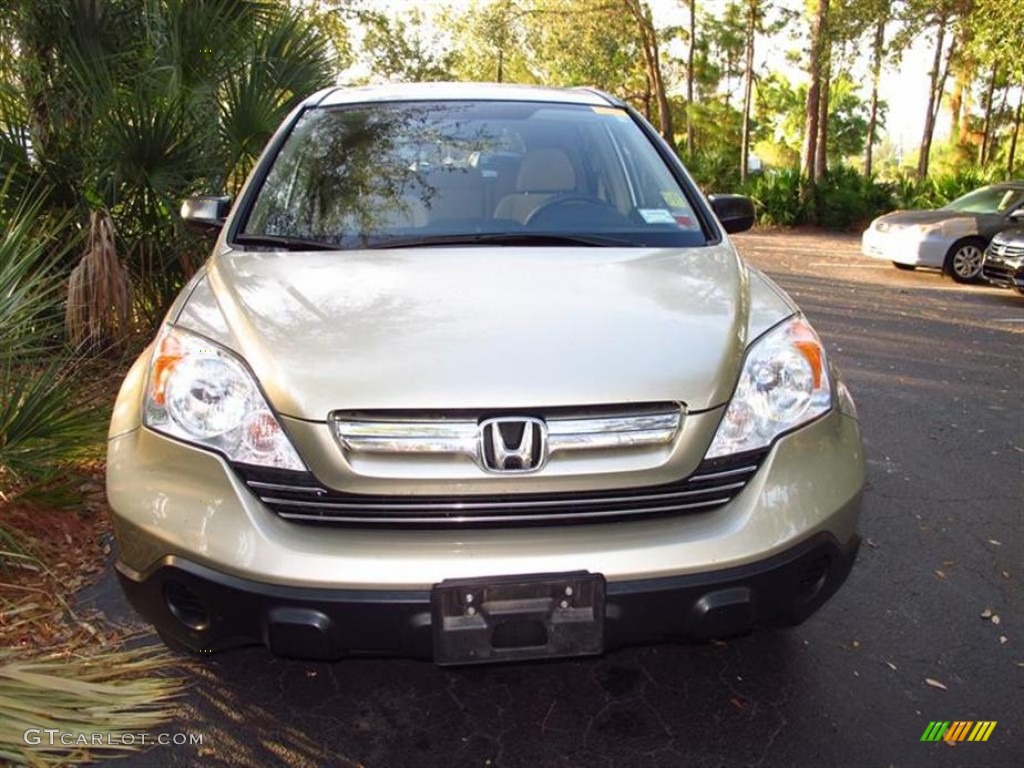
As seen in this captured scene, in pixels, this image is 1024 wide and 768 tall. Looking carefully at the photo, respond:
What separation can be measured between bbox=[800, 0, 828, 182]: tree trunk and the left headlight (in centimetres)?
1961

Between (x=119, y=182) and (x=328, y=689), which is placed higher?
(x=119, y=182)

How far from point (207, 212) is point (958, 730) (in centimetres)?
308

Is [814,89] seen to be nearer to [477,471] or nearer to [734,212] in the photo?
[734,212]

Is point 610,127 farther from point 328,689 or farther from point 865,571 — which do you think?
point 328,689

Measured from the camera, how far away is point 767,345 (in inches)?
89.9

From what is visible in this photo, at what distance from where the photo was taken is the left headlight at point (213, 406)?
201cm

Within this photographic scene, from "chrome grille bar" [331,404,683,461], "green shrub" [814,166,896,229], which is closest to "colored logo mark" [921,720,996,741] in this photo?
"chrome grille bar" [331,404,683,461]

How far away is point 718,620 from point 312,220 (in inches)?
73.4

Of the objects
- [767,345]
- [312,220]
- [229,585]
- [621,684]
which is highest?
[312,220]

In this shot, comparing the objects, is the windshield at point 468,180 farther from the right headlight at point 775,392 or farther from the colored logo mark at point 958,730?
the colored logo mark at point 958,730

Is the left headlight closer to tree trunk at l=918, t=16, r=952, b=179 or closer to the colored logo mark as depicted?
the colored logo mark

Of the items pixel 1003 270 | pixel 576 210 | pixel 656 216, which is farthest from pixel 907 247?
pixel 576 210

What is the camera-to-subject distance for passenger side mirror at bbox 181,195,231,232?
133 inches

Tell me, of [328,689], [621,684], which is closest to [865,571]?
[621,684]
